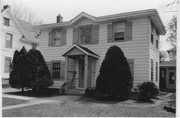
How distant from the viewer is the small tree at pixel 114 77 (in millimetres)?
10383

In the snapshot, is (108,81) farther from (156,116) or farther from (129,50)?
(156,116)

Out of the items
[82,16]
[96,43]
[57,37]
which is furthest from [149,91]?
[57,37]

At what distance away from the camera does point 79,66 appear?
1398 centimetres

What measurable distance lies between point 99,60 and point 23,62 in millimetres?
4635

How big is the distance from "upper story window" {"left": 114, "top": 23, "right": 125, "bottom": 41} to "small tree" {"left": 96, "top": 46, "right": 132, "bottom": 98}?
232cm

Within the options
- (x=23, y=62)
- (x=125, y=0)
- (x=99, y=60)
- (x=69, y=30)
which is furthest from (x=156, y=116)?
(x=69, y=30)

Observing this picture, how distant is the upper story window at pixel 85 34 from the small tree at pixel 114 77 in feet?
11.3

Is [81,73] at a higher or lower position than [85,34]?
lower

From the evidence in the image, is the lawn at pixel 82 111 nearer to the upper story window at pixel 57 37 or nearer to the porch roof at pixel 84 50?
the porch roof at pixel 84 50

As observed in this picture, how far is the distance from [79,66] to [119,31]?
3.44 meters

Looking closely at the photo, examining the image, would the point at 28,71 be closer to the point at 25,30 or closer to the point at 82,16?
the point at 82,16

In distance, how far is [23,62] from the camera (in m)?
12.7

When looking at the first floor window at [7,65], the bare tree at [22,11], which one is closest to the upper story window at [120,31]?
the bare tree at [22,11]

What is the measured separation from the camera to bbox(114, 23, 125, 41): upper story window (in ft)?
42.6
